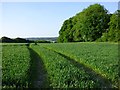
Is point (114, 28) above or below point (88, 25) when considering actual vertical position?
below

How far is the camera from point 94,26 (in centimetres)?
8306

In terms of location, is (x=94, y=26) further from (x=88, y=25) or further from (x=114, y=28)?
(x=114, y=28)

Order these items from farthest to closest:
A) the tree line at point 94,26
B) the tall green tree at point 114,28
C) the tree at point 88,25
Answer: the tree at point 88,25
the tree line at point 94,26
the tall green tree at point 114,28

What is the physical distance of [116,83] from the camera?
15562mm

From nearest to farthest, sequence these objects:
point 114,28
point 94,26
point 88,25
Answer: point 114,28 → point 94,26 → point 88,25

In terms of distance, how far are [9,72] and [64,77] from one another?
2962mm

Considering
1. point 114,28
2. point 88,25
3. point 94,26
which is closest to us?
point 114,28

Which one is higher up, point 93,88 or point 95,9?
point 95,9

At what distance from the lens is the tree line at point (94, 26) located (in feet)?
243

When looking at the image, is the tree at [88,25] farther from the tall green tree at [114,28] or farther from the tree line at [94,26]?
the tall green tree at [114,28]

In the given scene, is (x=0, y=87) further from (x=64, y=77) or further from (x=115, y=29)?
(x=115, y=29)

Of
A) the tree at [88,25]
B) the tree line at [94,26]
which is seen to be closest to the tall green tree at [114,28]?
the tree line at [94,26]

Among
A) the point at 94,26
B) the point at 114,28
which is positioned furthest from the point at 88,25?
the point at 114,28

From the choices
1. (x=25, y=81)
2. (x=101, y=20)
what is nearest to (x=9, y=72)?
(x=25, y=81)
